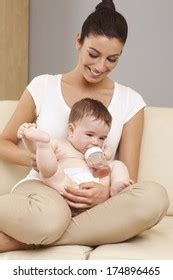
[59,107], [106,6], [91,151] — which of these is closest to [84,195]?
[91,151]

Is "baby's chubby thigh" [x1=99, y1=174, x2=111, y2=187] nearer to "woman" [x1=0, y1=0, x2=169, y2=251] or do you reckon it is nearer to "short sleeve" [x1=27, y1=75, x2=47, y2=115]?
"woman" [x1=0, y1=0, x2=169, y2=251]

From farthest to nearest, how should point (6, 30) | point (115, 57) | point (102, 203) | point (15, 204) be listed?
1. point (6, 30)
2. point (115, 57)
3. point (102, 203)
4. point (15, 204)

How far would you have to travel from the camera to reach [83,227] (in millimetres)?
1511

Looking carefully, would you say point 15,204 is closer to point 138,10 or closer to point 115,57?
point 115,57

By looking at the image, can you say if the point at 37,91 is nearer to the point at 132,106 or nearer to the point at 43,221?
the point at 132,106

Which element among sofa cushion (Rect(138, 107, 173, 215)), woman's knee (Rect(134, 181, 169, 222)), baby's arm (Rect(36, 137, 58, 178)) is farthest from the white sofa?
baby's arm (Rect(36, 137, 58, 178))

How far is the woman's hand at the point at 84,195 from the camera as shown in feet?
5.24

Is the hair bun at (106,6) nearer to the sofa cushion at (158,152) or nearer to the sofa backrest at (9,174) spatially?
the sofa cushion at (158,152)

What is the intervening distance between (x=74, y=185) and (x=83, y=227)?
0.52 feet

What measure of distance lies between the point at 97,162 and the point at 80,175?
65 millimetres

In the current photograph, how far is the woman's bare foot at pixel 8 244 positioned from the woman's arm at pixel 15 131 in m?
0.39

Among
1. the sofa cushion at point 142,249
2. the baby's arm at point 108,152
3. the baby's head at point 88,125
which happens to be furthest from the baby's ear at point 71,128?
the sofa cushion at point 142,249

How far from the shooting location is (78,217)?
1.55m
